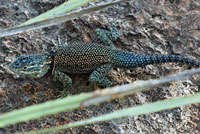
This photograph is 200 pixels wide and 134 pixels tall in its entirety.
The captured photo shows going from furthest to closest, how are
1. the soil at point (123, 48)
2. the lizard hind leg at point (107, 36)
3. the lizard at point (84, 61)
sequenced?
the lizard hind leg at point (107, 36) → the lizard at point (84, 61) → the soil at point (123, 48)

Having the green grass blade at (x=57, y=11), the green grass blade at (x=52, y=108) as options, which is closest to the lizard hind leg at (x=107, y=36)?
the green grass blade at (x=57, y=11)

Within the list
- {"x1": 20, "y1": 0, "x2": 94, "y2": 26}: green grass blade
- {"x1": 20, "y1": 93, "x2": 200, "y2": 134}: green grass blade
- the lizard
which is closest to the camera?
{"x1": 20, "y1": 93, "x2": 200, "y2": 134}: green grass blade

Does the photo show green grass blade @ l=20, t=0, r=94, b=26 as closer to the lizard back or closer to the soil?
the lizard back

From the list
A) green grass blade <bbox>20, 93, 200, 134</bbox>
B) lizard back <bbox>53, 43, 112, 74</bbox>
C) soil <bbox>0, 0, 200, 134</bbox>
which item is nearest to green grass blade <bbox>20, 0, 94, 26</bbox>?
lizard back <bbox>53, 43, 112, 74</bbox>

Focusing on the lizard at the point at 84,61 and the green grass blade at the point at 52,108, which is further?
the lizard at the point at 84,61

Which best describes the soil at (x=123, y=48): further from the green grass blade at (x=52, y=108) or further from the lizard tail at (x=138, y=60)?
the green grass blade at (x=52, y=108)
